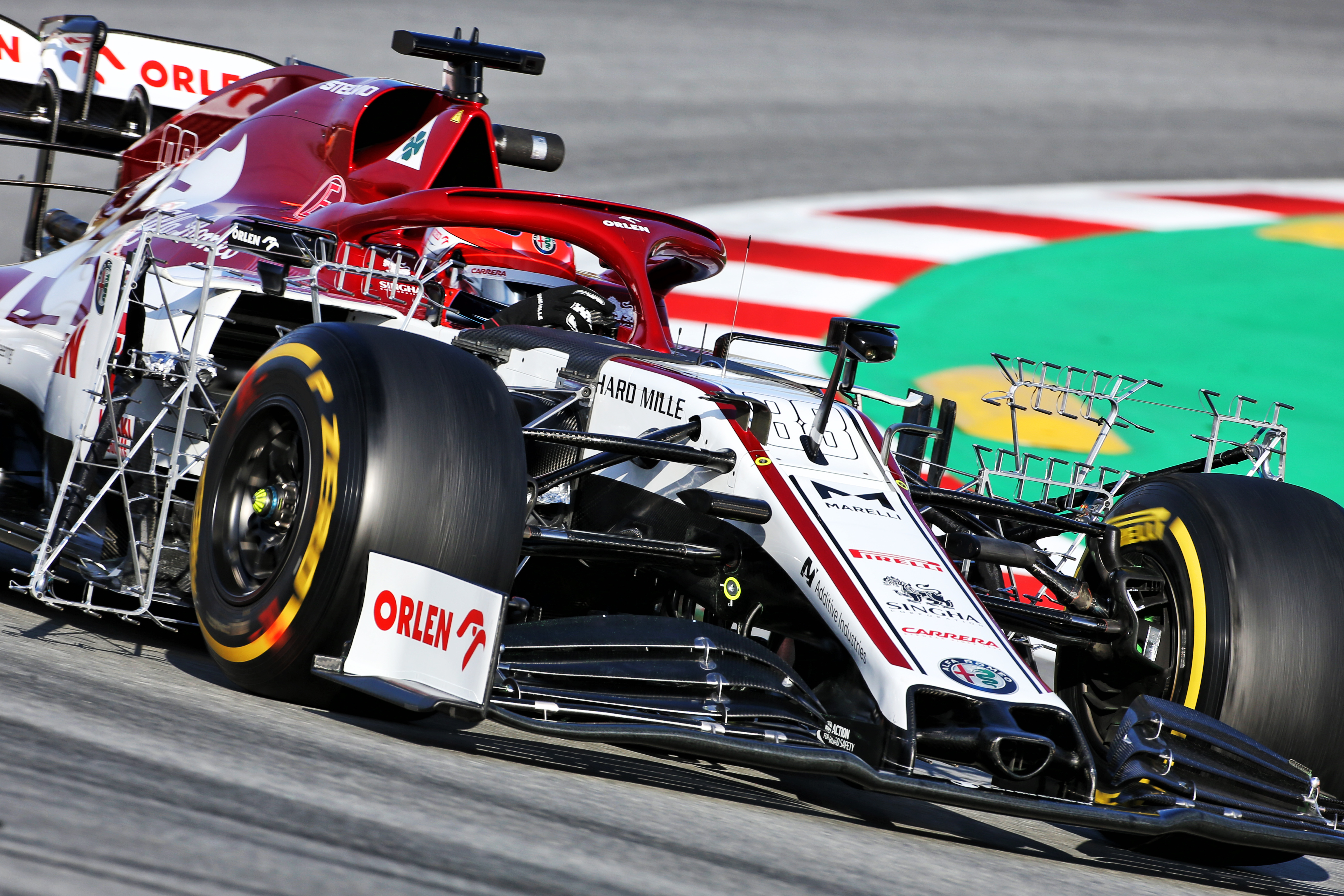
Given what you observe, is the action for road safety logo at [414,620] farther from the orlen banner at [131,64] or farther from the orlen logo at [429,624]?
the orlen banner at [131,64]

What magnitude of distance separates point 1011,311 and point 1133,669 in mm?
6717

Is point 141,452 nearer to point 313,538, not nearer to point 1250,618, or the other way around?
point 313,538

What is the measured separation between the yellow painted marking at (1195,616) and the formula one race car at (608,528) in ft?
0.04

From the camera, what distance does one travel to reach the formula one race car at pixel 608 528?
3561 millimetres

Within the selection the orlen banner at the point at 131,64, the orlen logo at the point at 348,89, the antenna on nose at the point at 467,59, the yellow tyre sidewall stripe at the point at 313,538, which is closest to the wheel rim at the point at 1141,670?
the yellow tyre sidewall stripe at the point at 313,538

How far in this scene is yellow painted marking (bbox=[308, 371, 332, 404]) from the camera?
3.73 m

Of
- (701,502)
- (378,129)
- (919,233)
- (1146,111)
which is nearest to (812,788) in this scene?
(701,502)

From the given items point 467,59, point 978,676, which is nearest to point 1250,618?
point 978,676

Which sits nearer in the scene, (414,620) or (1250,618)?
(414,620)

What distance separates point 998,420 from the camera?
975 cm

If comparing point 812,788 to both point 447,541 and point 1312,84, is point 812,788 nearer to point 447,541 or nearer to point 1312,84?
point 447,541

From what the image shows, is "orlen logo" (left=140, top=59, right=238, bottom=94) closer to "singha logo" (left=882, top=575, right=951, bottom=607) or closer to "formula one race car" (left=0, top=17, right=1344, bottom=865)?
"formula one race car" (left=0, top=17, right=1344, bottom=865)

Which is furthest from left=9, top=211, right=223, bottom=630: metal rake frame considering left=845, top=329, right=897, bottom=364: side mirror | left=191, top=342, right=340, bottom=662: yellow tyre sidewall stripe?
left=845, top=329, right=897, bottom=364: side mirror

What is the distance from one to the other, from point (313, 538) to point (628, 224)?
2170 mm
